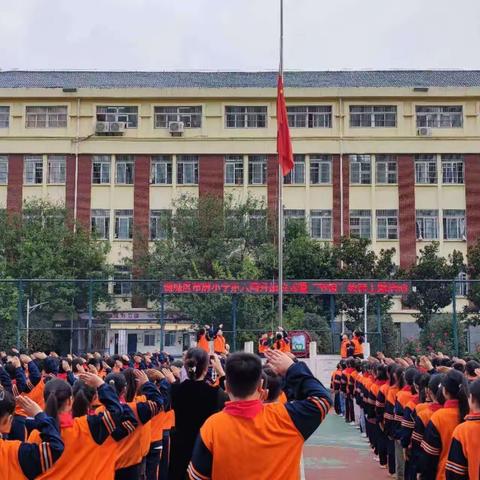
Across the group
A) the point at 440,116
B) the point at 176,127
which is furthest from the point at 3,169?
the point at 440,116

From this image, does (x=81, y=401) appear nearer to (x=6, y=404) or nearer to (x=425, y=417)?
(x=6, y=404)

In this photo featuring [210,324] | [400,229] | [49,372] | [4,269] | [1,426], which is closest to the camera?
[1,426]

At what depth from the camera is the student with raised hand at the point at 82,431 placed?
430 centimetres

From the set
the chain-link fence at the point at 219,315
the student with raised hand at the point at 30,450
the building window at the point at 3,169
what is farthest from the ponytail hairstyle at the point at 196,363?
the building window at the point at 3,169

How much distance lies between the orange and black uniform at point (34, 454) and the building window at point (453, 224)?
106 ft

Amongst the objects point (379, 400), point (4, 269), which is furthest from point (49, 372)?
point (4, 269)

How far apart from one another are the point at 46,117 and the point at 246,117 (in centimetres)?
906

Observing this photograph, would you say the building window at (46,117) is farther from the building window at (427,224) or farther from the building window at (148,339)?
the building window at (427,224)

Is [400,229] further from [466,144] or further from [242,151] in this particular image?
[242,151]

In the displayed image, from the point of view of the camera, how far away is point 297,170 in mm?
35094

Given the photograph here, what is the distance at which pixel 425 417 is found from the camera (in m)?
5.79

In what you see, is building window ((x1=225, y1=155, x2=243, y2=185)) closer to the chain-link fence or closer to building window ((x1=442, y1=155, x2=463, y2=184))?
the chain-link fence

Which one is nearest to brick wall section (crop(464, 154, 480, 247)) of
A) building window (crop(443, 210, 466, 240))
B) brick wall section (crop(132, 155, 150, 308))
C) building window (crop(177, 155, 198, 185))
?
building window (crop(443, 210, 466, 240))

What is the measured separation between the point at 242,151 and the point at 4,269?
463 inches
